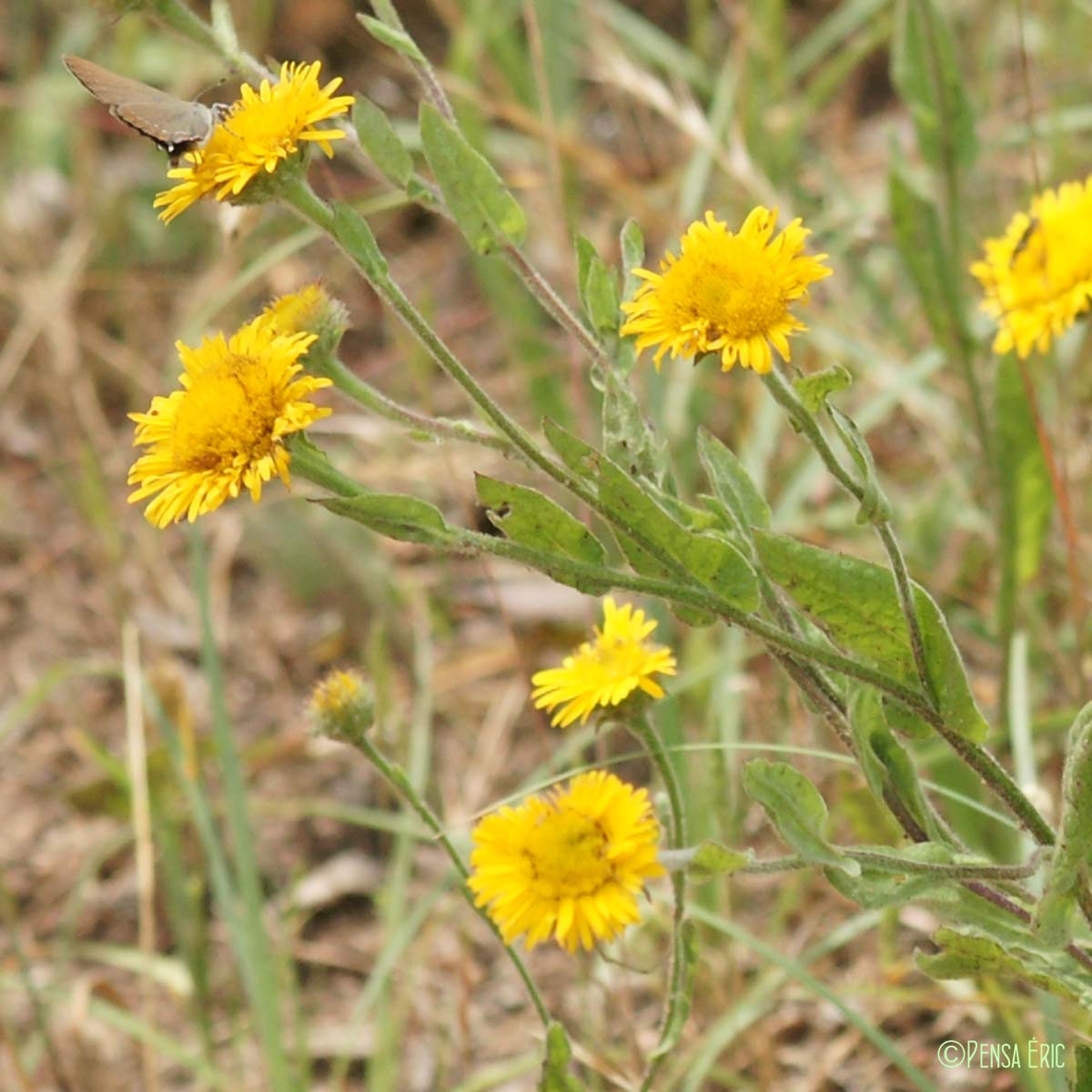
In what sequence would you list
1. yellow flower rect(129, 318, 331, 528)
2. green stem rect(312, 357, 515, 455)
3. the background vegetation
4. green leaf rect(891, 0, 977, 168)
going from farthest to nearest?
green leaf rect(891, 0, 977, 168), the background vegetation, green stem rect(312, 357, 515, 455), yellow flower rect(129, 318, 331, 528)

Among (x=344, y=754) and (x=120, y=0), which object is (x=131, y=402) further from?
(x=120, y=0)

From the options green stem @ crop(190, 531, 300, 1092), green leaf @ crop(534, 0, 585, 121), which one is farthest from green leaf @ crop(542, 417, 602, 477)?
green leaf @ crop(534, 0, 585, 121)

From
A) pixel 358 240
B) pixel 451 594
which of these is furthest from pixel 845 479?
pixel 451 594

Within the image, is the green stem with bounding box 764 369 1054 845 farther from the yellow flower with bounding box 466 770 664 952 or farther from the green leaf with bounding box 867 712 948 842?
the yellow flower with bounding box 466 770 664 952

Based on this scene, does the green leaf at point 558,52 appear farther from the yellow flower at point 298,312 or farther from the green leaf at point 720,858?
the green leaf at point 720,858

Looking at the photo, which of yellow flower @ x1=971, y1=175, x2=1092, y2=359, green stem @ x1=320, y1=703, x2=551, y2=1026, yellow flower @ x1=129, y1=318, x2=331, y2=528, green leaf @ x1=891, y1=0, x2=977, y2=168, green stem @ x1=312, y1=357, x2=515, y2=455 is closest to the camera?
yellow flower @ x1=129, y1=318, x2=331, y2=528

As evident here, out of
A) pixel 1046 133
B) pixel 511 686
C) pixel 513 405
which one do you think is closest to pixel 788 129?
pixel 1046 133
